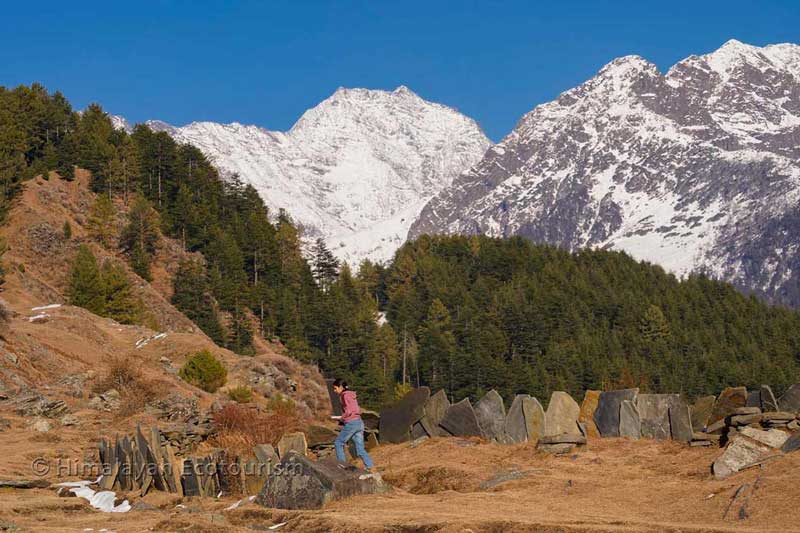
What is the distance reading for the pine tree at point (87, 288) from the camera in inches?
2953

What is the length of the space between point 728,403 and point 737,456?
473cm

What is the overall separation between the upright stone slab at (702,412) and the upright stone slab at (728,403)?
0.45 meters

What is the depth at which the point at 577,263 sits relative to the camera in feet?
612

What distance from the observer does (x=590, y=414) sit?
2259 centimetres

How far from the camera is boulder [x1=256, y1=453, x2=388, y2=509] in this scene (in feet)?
51.9

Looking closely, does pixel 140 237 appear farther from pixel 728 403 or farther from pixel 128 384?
pixel 728 403

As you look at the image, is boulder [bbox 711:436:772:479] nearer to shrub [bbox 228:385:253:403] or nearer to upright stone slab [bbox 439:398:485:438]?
upright stone slab [bbox 439:398:485:438]

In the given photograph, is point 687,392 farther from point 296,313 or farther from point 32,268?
point 32,268

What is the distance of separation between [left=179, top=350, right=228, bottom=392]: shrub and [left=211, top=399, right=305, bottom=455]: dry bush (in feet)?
82.1

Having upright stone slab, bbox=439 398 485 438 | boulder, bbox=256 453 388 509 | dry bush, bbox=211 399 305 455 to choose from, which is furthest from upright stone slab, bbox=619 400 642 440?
dry bush, bbox=211 399 305 455

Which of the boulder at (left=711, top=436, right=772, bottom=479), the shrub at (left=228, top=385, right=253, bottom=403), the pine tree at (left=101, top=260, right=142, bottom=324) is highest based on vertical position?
the pine tree at (left=101, top=260, right=142, bottom=324)

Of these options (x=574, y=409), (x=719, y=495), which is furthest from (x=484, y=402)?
(x=719, y=495)

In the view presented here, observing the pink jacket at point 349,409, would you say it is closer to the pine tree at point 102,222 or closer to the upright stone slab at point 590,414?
the upright stone slab at point 590,414

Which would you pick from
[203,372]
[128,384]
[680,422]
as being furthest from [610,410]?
[203,372]
